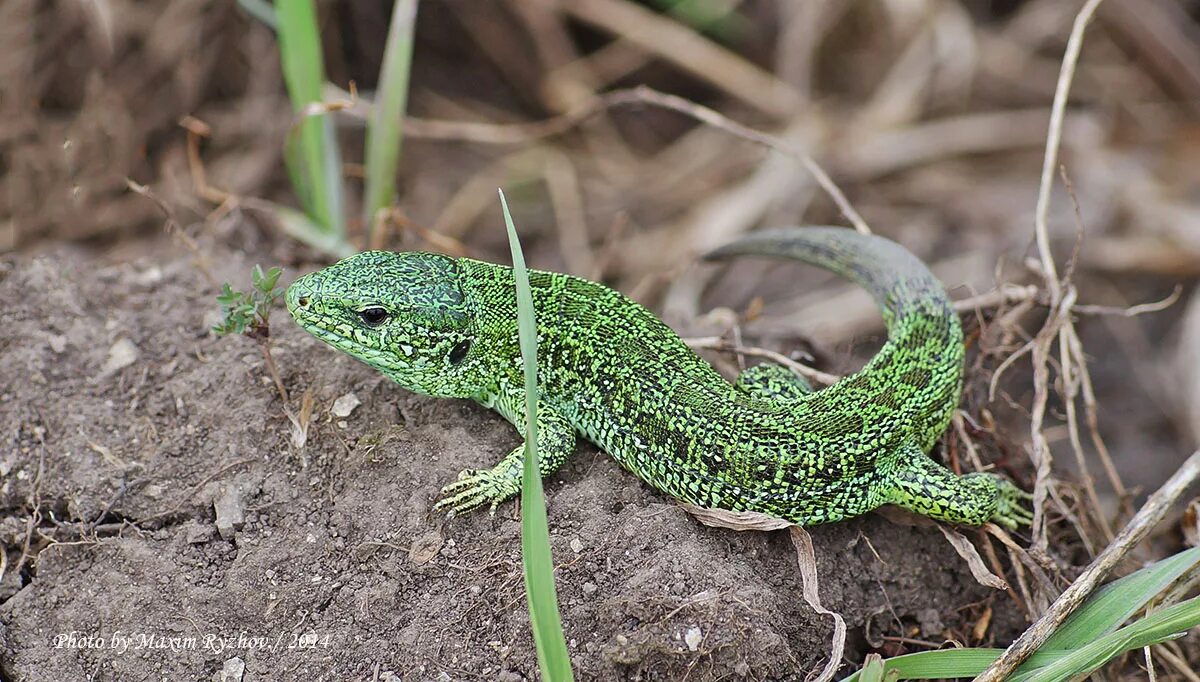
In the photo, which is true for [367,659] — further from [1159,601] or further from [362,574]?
[1159,601]

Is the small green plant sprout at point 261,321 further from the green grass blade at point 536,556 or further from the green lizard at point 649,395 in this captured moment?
the green grass blade at point 536,556

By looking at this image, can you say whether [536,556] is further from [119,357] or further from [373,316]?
[119,357]

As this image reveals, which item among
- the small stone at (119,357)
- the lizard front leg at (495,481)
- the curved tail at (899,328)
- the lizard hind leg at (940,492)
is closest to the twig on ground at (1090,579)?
the lizard hind leg at (940,492)

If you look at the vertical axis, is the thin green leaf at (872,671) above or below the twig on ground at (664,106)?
below

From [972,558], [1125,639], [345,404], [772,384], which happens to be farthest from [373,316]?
[1125,639]

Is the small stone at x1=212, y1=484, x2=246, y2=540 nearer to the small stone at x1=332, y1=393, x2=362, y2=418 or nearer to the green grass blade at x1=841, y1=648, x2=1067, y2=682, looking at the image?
the small stone at x1=332, y1=393, x2=362, y2=418

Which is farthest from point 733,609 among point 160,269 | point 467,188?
point 467,188

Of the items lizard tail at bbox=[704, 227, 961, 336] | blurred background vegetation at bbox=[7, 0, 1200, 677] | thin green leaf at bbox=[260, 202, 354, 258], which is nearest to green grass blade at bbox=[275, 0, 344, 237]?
thin green leaf at bbox=[260, 202, 354, 258]
